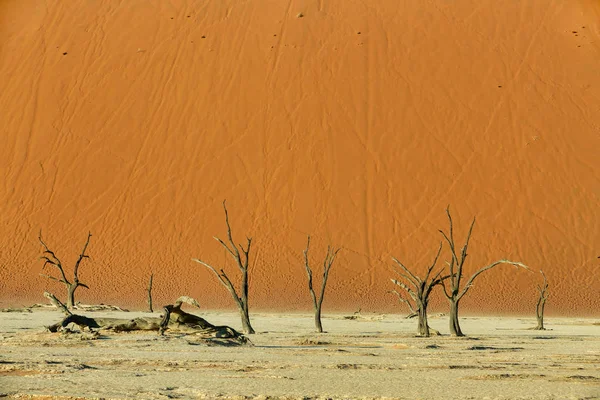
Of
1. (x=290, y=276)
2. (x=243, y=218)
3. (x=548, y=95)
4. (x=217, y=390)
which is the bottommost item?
(x=217, y=390)

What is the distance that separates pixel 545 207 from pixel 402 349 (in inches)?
1092

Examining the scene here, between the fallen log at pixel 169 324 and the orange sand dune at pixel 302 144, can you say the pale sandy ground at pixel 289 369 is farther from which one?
the orange sand dune at pixel 302 144

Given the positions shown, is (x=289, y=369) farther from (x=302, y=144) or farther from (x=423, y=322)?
(x=302, y=144)

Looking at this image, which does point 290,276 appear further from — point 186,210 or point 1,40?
point 1,40

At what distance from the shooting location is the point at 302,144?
138 ft

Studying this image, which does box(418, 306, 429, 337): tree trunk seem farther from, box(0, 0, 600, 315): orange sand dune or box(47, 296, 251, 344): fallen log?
box(0, 0, 600, 315): orange sand dune

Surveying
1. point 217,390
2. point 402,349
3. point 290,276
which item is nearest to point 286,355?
point 402,349

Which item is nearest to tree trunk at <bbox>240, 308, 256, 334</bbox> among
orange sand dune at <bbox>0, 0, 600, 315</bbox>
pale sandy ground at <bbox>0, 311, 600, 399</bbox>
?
pale sandy ground at <bbox>0, 311, 600, 399</bbox>

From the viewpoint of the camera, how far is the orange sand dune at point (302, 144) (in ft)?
124

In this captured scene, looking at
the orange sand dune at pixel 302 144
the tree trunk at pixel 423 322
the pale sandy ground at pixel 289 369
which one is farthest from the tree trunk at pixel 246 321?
the orange sand dune at pixel 302 144

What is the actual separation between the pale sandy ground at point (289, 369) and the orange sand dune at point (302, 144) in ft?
70.4

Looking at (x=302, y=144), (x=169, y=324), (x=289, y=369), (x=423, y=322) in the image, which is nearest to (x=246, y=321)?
(x=169, y=324)

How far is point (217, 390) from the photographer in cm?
796

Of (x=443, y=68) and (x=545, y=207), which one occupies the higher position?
(x=443, y=68)
